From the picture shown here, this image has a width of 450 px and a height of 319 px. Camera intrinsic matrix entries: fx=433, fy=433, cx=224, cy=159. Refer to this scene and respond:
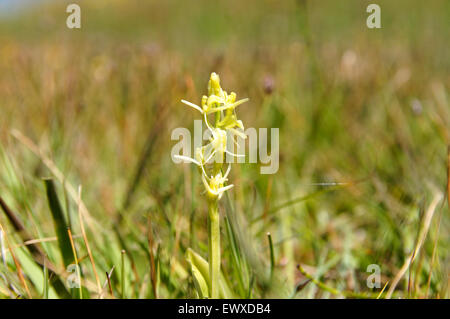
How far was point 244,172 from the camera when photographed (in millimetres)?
1049

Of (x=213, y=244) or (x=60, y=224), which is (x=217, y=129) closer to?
(x=213, y=244)

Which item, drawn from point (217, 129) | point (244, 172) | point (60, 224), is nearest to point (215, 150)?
point (217, 129)

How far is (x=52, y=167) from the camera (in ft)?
2.92

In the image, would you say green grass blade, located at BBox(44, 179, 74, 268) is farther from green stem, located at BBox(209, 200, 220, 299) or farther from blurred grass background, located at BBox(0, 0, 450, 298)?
green stem, located at BBox(209, 200, 220, 299)

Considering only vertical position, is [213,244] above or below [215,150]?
below

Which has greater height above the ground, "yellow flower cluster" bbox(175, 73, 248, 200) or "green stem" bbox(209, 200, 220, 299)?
"yellow flower cluster" bbox(175, 73, 248, 200)

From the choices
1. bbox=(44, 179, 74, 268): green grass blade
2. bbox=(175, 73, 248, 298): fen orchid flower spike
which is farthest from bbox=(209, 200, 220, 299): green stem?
bbox=(44, 179, 74, 268): green grass blade

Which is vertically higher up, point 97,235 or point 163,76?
point 163,76

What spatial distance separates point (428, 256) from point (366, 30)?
2.39 metres

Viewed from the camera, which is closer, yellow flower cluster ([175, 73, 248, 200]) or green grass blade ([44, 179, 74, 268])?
yellow flower cluster ([175, 73, 248, 200])

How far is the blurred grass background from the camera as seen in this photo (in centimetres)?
68

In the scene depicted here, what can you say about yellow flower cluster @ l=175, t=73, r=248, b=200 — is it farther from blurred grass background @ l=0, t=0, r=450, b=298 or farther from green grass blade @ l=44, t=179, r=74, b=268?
green grass blade @ l=44, t=179, r=74, b=268
